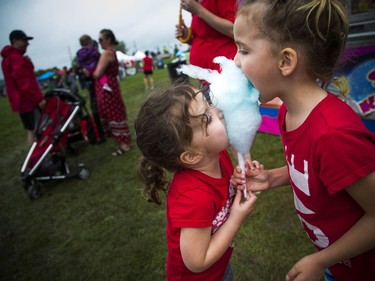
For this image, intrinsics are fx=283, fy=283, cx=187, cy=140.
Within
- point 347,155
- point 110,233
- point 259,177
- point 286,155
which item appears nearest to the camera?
point 347,155

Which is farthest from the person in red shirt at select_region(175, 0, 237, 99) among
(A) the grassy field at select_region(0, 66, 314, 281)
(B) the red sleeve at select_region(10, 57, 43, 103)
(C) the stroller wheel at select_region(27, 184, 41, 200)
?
(B) the red sleeve at select_region(10, 57, 43, 103)

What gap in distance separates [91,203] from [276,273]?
2240mm

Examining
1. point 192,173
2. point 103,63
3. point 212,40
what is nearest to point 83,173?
point 103,63

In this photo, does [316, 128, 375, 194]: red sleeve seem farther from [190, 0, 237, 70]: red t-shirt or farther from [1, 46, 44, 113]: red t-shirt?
[1, 46, 44, 113]: red t-shirt

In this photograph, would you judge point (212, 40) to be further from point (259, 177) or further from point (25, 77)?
point (25, 77)

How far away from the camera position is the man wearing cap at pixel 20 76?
4168mm

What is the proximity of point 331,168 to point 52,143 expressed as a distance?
3.65 m

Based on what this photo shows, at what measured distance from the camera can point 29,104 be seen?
4371 millimetres

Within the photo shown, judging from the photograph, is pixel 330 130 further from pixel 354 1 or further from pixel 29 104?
pixel 29 104

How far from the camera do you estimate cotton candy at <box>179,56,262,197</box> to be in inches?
40.3

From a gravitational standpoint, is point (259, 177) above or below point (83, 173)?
above

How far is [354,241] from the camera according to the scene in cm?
91

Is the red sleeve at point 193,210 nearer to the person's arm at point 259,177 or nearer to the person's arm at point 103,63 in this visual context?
the person's arm at point 259,177

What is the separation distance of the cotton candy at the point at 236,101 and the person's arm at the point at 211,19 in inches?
46.2
